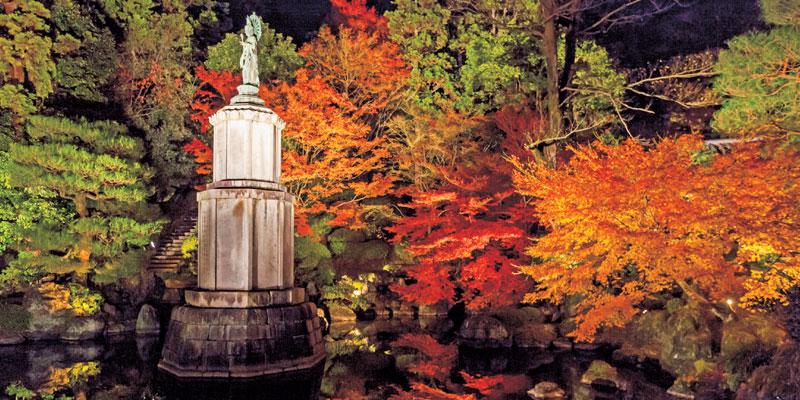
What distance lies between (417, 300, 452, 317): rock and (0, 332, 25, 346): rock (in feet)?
39.4

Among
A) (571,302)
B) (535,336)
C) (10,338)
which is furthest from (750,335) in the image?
(10,338)

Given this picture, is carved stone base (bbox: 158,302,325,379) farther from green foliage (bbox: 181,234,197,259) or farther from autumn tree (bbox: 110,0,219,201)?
autumn tree (bbox: 110,0,219,201)

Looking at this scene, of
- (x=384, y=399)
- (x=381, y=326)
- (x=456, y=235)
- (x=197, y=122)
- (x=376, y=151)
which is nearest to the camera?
(x=384, y=399)

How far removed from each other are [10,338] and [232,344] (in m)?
8.57

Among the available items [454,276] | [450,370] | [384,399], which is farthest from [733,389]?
[454,276]

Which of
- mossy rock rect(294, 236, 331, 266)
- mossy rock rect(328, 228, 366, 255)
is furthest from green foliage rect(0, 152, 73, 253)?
mossy rock rect(328, 228, 366, 255)

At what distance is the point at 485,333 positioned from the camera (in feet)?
49.0

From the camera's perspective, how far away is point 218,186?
11.2 m

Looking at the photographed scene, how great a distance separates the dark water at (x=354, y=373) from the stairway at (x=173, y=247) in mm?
5372

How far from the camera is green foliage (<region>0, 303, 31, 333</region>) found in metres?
14.7

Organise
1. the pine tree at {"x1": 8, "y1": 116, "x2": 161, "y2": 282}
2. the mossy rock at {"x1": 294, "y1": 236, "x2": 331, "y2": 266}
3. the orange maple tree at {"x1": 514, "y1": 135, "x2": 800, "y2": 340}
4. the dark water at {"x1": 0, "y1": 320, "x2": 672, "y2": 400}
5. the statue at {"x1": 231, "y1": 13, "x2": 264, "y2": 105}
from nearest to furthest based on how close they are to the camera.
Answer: the orange maple tree at {"x1": 514, "y1": 135, "x2": 800, "y2": 340} < the dark water at {"x1": 0, "y1": 320, "x2": 672, "y2": 400} < the statue at {"x1": 231, "y1": 13, "x2": 264, "y2": 105} < the pine tree at {"x1": 8, "y1": 116, "x2": 161, "y2": 282} < the mossy rock at {"x1": 294, "y1": 236, "x2": 331, "y2": 266}

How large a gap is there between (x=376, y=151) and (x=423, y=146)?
5.54ft

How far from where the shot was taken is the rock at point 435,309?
1920cm

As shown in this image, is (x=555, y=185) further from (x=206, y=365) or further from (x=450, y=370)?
(x=206, y=365)
